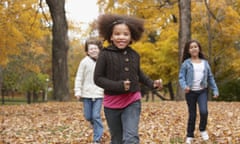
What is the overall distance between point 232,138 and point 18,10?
14.0m

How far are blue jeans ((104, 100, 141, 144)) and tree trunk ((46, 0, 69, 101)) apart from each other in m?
13.2

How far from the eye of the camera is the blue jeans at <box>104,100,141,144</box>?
14.1 ft

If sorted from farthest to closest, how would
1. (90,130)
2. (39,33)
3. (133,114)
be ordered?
(39,33) → (90,130) → (133,114)

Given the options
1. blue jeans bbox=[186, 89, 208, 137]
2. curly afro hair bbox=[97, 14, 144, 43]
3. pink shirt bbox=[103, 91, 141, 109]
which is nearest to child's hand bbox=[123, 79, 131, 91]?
pink shirt bbox=[103, 91, 141, 109]

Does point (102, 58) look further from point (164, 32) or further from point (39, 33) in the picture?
point (164, 32)

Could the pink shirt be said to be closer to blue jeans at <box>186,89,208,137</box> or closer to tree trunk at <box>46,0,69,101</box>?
blue jeans at <box>186,89,208,137</box>

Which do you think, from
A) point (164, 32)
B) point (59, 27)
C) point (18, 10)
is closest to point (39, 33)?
point (18, 10)

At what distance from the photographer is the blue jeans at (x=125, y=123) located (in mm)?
4312

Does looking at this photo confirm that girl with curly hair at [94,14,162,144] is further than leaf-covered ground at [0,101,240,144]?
No

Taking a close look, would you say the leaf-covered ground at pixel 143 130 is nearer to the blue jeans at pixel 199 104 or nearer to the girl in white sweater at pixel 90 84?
the blue jeans at pixel 199 104

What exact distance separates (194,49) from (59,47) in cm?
1135

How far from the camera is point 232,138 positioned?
23.3ft

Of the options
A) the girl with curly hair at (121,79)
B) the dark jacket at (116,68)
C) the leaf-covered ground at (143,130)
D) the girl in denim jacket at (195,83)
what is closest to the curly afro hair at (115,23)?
the girl with curly hair at (121,79)

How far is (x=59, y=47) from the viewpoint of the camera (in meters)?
17.6
